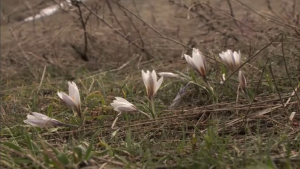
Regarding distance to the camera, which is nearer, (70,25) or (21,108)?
(21,108)

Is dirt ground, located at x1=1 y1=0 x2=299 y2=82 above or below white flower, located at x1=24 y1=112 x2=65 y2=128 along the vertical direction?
above

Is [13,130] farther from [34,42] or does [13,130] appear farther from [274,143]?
[34,42]

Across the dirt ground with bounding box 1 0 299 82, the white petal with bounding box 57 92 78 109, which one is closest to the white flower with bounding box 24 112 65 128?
the white petal with bounding box 57 92 78 109

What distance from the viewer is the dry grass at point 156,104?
1.67 metres

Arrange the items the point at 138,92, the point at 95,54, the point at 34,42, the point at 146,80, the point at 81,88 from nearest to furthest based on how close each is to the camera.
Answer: the point at 146,80 → the point at 138,92 → the point at 81,88 → the point at 95,54 → the point at 34,42

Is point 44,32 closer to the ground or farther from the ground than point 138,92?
farther from the ground

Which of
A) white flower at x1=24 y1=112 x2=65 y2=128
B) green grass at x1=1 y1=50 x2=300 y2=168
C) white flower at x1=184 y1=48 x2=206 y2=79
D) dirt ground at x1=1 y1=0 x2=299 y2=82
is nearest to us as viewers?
green grass at x1=1 y1=50 x2=300 y2=168

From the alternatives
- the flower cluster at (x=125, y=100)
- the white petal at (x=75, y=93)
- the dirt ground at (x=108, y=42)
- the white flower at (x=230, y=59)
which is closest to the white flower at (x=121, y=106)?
the flower cluster at (x=125, y=100)

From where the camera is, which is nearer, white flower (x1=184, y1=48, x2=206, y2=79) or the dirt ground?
white flower (x1=184, y1=48, x2=206, y2=79)

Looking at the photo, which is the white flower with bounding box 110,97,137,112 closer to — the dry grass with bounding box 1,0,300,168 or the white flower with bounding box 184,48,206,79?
the dry grass with bounding box 1,0,300,168

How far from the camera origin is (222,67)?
2.65m

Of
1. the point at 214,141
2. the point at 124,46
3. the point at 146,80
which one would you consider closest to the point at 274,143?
the point at 214,141

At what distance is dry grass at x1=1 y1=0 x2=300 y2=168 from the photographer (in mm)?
1670

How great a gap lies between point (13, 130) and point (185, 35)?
3.04 m
